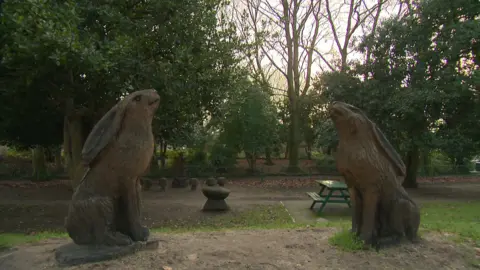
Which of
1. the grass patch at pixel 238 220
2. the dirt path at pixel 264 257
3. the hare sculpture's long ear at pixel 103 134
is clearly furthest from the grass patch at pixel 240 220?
the hare sculpture's long ear at pixel 103 134

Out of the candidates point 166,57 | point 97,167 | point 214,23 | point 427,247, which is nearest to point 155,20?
point 166,57

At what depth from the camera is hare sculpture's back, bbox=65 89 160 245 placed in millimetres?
4965

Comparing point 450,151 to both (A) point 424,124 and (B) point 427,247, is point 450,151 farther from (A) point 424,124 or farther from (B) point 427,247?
(B) point 427,247

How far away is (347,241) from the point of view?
18.4ft

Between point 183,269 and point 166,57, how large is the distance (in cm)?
751

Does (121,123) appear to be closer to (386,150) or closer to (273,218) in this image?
(386,150)

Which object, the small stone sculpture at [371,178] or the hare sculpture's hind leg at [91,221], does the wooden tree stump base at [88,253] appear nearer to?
the hare sculpture's hind leg at [91,221]

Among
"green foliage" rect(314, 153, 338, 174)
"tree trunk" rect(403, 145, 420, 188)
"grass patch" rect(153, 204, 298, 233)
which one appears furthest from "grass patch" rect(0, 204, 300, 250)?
"green foliage" rect(314, 153, 338, 174)

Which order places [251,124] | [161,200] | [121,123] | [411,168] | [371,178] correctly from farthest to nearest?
[251,124]
[411,168]
[161,200]
[371,178]
[121,123]

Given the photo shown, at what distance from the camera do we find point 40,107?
40.5 feet

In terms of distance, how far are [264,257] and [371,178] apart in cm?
201

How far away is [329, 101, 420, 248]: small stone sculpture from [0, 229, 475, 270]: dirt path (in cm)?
34

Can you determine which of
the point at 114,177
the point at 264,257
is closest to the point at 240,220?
the point at 264,257

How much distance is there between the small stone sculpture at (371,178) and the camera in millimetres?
5453
